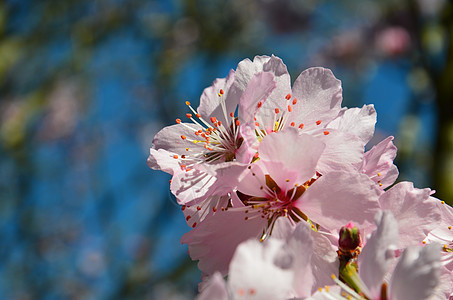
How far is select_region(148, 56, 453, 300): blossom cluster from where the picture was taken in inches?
23.5

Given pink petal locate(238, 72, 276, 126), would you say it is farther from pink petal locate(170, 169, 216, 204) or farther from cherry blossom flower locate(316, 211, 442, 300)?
cherry blossom flower locate(316, 211, 442, 300)

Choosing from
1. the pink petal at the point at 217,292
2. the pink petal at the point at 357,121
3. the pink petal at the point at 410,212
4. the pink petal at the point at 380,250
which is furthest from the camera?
the pink petal at the point at 357,121

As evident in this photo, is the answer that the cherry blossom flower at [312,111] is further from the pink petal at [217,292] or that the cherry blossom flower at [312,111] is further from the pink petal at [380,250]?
the pink petal at [217,292]

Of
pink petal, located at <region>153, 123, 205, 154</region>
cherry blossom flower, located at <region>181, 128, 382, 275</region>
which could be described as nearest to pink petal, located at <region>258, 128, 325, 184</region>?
cherry blossom flower, located at <region>181, 128, 382, 275</region>

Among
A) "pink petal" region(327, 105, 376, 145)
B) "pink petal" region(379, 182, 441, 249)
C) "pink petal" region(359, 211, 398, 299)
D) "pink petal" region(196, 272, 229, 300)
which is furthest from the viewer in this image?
"pink petal" region(327, 105, 376, 145)

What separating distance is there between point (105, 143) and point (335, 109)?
4.64 meters

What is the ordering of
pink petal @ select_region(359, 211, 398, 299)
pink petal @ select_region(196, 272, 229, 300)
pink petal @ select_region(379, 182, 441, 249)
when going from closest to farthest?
pink petal @ select_region(196, 272, 229, 300)
pink petal @ select_region(359, 211, 398, 299)
pink petal @ select_region(379, 182, 441, 249)

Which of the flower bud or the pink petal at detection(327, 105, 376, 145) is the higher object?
the pink petal at detection(327, 105, 376, 145)

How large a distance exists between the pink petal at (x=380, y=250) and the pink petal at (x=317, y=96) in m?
0.25

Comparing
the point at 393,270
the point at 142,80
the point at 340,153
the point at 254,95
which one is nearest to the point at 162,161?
the point at 254,95

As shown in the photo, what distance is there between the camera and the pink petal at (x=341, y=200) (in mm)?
675

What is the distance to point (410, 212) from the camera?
2.34 feet

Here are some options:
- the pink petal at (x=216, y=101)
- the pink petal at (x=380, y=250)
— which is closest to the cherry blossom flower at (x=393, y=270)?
the pink petal at (x=380, y=250)

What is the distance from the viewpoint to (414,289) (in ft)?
1.90
